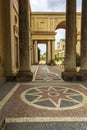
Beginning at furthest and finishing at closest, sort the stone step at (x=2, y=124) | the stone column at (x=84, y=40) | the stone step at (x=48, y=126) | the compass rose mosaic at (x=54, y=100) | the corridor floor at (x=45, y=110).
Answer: the stone column at (x=84, y=40) < the compass rose mosaic at (x=54, y=100) < the corridor floor at (x=45, y=110) < the stone step at (x=48, y=126) < the stone step at (x=2, y=124)

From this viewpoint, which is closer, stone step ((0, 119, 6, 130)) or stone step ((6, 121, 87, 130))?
stone step ((0, 119, 6, 130))

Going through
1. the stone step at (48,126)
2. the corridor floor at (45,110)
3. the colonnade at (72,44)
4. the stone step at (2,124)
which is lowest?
the stone step at (48,126)

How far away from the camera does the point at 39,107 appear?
614 centimetres

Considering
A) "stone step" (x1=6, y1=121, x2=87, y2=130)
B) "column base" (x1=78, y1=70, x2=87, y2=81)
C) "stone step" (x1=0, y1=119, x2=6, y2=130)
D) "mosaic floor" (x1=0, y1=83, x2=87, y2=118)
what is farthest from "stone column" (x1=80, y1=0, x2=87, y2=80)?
"stone step" (x1=0, y1=119, x2=6, y2=130)

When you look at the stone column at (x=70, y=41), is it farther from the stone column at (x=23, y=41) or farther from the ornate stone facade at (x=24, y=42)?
the stone column at (x=23, y=41)

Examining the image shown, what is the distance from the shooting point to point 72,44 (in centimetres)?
1221

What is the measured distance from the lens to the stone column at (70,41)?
39.7 feet

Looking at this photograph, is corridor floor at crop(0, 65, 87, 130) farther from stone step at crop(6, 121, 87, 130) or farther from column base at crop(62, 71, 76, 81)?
column base at crop(62, 71, 76, 81)

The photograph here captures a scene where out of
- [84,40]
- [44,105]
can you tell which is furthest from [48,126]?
[84,40]

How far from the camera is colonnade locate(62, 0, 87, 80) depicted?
39.7ft

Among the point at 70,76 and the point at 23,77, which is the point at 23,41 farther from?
the point at 70,76

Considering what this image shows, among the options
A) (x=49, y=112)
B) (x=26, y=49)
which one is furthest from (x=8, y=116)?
(x=26, y=49)

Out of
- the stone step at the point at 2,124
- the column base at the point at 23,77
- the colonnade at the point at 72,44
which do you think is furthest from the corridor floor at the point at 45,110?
the colonnade at the point at 72,44

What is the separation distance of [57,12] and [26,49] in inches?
1216
